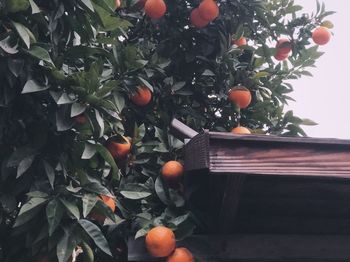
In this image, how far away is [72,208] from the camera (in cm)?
177

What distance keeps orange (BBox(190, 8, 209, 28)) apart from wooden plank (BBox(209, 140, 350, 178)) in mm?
1606

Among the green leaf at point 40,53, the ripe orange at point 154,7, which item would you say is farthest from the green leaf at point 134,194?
the ripe orange at point 154,7

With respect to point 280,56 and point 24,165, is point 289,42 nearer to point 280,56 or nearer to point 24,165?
point 280,56

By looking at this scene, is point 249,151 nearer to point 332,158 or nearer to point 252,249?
point 332,158

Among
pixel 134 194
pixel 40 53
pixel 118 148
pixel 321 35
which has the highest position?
pixel 40 53

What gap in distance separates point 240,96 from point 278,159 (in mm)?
1433

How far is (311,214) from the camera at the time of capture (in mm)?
1811

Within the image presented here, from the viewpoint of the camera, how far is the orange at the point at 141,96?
2.49 meters

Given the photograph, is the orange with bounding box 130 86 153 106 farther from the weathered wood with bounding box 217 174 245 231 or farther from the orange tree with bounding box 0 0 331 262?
the weathered wood with bounding box 217 174 245 231

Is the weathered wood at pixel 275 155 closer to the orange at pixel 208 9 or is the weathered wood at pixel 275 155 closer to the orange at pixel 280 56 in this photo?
the orange at pixel 208 9

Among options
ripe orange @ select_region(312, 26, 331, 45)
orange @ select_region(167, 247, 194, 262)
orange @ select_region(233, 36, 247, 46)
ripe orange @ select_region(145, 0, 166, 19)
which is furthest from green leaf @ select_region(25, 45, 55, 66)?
ripe orange @ select_region(312, 26, 331, 45)

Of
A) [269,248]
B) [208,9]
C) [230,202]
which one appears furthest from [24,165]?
[208,9]

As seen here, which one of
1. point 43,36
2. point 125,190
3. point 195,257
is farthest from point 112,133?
point 195,257

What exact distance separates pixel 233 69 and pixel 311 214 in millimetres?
1314
